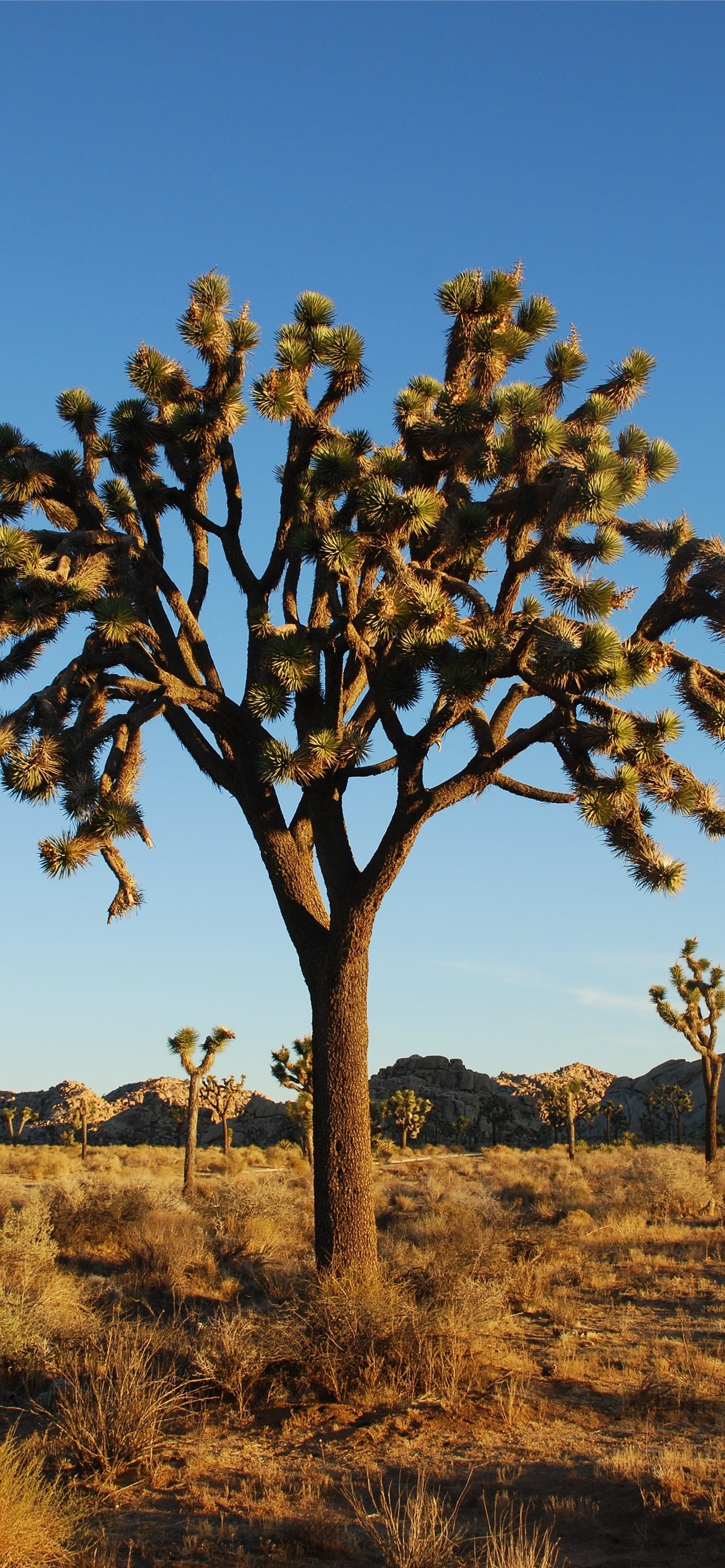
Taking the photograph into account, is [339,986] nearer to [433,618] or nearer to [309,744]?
[309,744]

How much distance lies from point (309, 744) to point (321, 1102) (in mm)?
2944

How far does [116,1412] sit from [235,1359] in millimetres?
1193

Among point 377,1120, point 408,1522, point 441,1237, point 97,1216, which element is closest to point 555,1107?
point 377,1120

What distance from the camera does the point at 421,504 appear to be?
8.75m

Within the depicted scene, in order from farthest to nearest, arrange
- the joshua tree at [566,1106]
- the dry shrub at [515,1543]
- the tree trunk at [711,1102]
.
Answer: the joshua tree at [566,1106] < the tree trunk at [711,1102] < the dry shrub at [515,1543]

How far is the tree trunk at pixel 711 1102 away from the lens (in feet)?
68.3

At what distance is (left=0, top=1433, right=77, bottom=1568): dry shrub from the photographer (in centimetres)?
418

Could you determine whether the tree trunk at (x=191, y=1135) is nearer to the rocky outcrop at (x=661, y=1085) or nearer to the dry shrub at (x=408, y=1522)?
the dry shrub at (x=408, y=1522)

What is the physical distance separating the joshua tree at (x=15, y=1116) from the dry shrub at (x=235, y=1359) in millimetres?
30835

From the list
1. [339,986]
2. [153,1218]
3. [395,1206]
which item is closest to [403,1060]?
[395,1206]

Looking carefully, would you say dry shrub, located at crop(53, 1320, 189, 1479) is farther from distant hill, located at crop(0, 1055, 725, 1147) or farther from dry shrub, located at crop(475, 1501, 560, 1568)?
distant hill, located at crop(0, 1055, 725, 1147)

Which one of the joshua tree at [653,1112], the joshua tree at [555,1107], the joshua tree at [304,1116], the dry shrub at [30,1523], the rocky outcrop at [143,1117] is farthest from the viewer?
the rocky outcrop at [143,1117]

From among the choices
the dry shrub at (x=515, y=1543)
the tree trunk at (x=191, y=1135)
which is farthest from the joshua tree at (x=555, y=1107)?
the dry shrub at (x=515, y=1543)

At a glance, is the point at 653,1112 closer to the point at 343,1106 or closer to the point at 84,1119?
the point at 84,1119
